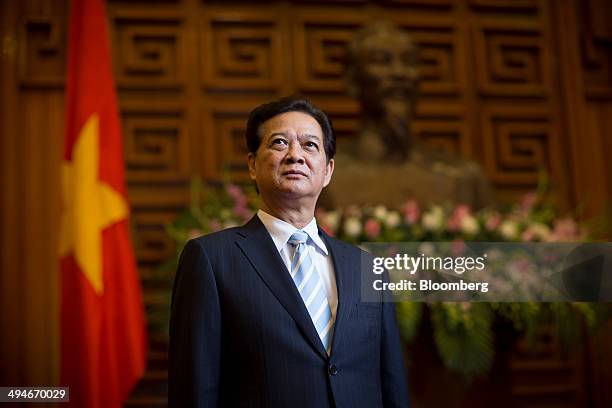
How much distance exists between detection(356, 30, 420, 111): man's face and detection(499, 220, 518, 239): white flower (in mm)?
746

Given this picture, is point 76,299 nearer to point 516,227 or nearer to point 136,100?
point 136,100

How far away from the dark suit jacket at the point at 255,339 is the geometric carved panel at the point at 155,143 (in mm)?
1989

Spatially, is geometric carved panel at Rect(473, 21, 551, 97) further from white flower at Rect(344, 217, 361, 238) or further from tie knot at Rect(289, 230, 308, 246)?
tie knot at Rect(289, 230, 308, 246)

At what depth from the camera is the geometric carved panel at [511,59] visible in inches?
147

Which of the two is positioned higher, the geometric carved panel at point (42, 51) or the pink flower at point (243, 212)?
the geometric carved panel at point (42, 51)

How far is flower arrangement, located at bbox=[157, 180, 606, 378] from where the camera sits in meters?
2.30

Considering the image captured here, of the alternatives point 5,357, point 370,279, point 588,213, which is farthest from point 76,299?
point 588,213

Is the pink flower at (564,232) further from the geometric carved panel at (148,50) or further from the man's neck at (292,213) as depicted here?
the geometric carved panel at (148,50)

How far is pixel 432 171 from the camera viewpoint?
3.08 metres

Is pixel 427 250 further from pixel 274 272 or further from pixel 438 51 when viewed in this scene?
pixel 438 51

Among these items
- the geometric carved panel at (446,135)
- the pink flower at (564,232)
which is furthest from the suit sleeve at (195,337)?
the geometric carved panel at (446,135)

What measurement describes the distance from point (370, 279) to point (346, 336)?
19cm

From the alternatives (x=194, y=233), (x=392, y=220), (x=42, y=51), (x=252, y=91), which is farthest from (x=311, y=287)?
(x=42, y=51)

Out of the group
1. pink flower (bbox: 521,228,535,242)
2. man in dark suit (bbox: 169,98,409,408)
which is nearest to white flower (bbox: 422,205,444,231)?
pink flower (bbox: 521,228,535,242)
